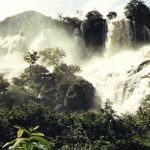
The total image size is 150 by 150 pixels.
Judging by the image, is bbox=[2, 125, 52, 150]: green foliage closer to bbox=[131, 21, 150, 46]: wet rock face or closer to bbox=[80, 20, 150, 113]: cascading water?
bbox=[80, 20, 150, 113]: cascading water

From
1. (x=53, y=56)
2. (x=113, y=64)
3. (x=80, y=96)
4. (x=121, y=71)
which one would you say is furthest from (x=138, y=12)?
(x=80, y=96)

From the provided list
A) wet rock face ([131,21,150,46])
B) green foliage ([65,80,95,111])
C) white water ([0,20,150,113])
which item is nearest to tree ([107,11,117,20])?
white water ([0,20,150,113])

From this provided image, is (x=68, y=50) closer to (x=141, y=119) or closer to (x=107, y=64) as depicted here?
(x=107, y=64)

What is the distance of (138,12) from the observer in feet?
280

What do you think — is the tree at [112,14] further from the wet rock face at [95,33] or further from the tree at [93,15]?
the wet rock face at [95,33]

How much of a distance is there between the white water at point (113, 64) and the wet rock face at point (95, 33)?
1.38 metres

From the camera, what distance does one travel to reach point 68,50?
274 feet

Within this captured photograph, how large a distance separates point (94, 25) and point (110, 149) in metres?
50.9

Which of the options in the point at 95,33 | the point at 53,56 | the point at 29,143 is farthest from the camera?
the point at 95,33

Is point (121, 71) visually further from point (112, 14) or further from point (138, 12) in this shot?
point (112, 14)

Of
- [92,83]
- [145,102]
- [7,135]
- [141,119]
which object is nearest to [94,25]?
[92,83]

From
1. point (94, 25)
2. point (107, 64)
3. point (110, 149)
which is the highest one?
point (94, 25)

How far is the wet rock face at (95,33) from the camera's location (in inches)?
3238

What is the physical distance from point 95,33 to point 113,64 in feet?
37.5
